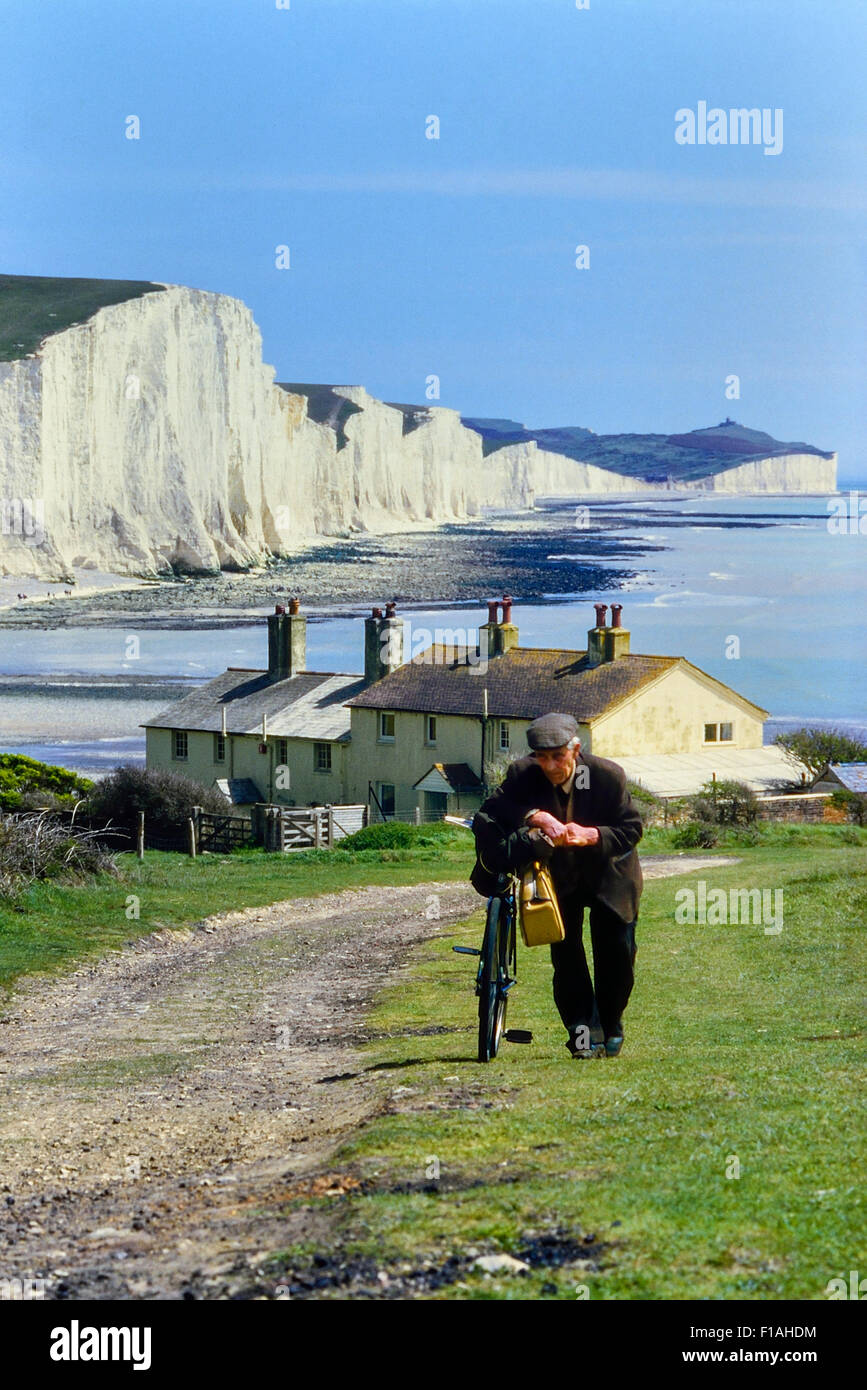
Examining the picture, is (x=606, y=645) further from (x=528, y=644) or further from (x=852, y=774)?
(x=528, y=644)

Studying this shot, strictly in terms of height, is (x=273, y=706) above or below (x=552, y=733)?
below

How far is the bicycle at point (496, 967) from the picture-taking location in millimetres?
9789

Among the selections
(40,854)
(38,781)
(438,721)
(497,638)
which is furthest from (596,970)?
(497,638)

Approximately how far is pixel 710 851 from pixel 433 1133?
3018cm

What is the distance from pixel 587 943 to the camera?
2027 centimetres

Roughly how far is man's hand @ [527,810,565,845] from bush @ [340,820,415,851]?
30645 mm

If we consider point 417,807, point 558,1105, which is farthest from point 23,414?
point 558,1105

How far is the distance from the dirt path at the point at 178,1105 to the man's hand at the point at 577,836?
6.15 ft

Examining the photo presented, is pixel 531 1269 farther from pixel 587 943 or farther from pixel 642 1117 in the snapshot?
pixel 587 943

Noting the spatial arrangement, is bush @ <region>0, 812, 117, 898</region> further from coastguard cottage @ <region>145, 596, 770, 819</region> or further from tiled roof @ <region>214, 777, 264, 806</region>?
tiled roof @ <region>214, 777, 264, 806</region>

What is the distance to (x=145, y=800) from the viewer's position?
145 ft

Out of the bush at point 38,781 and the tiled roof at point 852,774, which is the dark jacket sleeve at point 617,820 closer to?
the bush at point 38,781

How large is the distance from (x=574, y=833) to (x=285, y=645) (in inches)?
1942

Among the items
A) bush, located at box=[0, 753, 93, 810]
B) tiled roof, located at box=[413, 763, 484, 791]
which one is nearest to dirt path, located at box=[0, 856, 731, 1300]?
bush, located at box=[0, 753, 93, 810]
